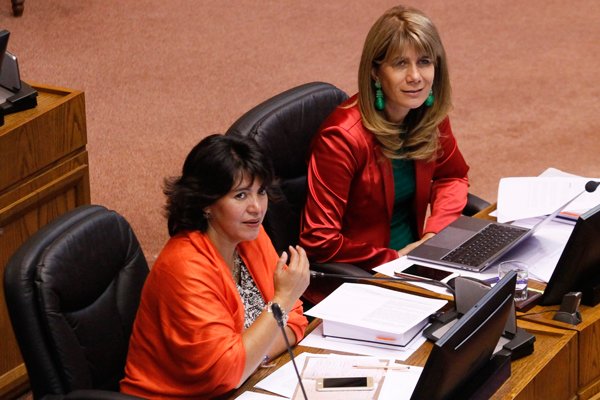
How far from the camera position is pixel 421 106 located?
3.51 m

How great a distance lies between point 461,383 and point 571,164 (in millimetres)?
3484

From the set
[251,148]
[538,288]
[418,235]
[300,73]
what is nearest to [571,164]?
[300,73]

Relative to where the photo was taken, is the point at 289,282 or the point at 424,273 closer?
the point at 289,282

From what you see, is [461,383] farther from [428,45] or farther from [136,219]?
[136,219]

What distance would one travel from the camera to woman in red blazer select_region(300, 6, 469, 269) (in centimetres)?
337

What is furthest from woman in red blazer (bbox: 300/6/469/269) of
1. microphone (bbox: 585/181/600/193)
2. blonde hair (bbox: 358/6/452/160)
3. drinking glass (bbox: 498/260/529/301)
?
microphone (bbox: 585/181/600/193)

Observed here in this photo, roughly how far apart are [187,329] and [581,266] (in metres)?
1.00

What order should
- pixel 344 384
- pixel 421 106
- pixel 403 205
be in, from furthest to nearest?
1. pixel 403 205
2. pixel 421 106
3. pixel 344 384

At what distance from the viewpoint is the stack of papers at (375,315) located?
8.99 ft

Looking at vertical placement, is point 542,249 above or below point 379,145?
below

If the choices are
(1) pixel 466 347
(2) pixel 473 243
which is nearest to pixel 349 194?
(2) pixel 473 243

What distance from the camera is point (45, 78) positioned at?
21.1ft

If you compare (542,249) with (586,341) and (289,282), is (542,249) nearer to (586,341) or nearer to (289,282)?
(586,341)

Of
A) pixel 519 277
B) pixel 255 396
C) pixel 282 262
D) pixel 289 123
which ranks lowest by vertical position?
pixel 255 396
